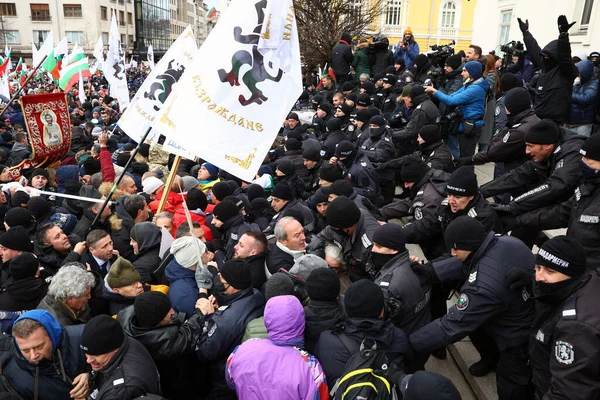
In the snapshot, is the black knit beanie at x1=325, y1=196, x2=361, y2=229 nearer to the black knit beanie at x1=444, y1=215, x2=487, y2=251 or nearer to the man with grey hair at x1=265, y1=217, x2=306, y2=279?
the man with grey hair at x1=265, y1=217, x2=306, y2=279

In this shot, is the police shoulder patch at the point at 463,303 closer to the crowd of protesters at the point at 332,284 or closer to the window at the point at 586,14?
the crowd of protesters at the point at 332,284

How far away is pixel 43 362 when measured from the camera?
9.98 ft

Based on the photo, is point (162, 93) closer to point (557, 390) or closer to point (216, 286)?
point (216, 286)

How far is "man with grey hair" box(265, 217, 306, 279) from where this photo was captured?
14.0 feet

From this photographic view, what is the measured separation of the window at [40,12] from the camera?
203 feet

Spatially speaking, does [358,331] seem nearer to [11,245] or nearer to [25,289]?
[25,289]

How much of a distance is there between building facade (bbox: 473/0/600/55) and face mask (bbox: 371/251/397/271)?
15.6m

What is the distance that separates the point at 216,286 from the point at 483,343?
2474 mm

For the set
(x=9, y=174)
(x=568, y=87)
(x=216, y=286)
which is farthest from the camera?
(x=9, y=174)

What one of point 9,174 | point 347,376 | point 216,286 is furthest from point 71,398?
point 9,174

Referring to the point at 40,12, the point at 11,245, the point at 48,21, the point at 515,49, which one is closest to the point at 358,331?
the point at 11,245

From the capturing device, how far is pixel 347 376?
2.71 m

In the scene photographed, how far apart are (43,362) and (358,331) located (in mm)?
2127

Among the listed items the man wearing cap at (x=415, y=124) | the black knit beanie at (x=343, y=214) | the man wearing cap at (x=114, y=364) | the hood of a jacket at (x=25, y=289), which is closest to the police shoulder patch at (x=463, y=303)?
the black knit beanie at (x=343, y=214)
